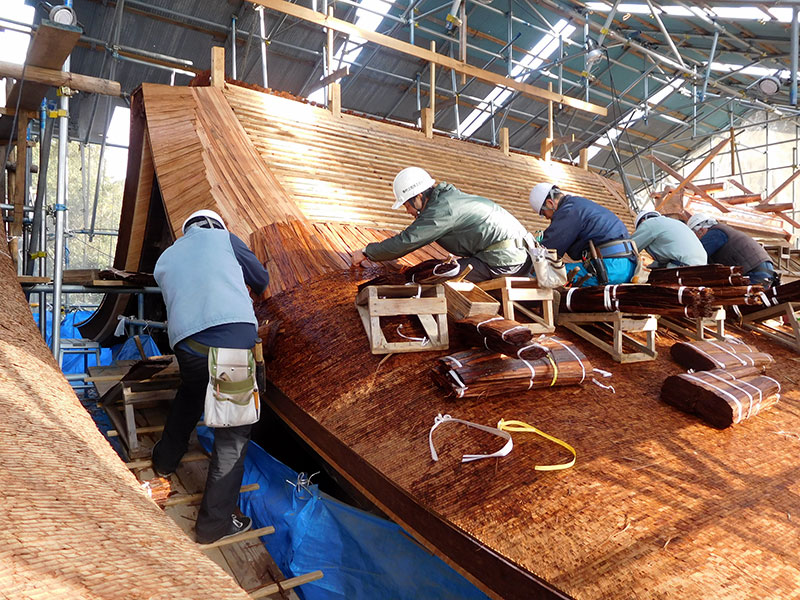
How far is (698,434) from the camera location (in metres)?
2.73

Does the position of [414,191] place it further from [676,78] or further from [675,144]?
[675,144]

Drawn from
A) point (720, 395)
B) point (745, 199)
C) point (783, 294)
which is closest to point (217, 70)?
point (720, 395)

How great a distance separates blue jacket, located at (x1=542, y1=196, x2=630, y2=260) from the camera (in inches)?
175

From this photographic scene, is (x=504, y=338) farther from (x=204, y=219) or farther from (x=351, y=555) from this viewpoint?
(x=204, y=219)

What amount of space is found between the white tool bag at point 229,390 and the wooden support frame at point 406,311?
742 mm

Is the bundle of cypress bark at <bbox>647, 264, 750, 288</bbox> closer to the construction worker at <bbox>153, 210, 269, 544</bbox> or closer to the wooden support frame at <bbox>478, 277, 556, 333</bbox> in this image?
the wooden support frame at <bbox>478, 277, 556, 333</bbox>

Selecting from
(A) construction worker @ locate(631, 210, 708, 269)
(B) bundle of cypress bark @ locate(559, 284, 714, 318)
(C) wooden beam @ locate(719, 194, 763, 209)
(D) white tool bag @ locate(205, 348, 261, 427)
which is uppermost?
(C) wooden beam @ locate(719, 194, 763, 209)

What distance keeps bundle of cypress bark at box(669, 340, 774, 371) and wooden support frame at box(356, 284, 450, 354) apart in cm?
174

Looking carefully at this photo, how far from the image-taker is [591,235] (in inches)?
176

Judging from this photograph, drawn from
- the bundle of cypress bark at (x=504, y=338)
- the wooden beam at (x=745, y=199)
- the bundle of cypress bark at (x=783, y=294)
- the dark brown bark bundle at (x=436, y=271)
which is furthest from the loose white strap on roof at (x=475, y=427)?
the wooden beam at (x=745, y=199)

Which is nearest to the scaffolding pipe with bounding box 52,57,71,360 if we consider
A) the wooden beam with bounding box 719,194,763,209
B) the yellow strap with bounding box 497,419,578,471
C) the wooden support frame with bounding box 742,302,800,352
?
the yellow strap with bounding box 497,419,578,471

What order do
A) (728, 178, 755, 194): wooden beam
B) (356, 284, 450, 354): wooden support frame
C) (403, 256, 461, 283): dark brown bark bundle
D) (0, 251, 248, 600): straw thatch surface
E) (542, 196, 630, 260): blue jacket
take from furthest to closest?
(728, 178, 755, 194): wooden beam, (542, 196, 630, 260): blue jacket, (403, 256, 461, 283): dark brown bark bundle, (356, 284, 450, 354): wooden support frame, (0, 251, 248, 600): straw thatch surface

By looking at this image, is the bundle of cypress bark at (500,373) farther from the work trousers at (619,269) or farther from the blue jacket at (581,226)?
the work trousers at (619,269)

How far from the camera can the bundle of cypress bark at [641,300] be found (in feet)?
10.6
